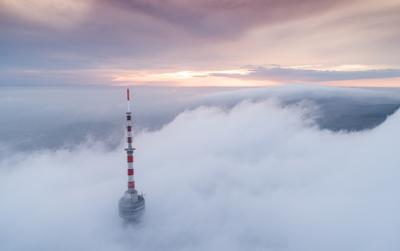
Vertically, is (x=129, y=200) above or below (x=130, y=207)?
above

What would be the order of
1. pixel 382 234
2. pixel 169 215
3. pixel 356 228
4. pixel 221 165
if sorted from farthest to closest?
pixel 221 165
pixel 169 215
pixel 356 228
pixel 382 234

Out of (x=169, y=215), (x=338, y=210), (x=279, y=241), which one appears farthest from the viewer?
(x=169, y=215)

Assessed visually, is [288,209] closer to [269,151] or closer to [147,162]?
[269,151]

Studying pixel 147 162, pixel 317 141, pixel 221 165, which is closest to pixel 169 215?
pixel 221 165

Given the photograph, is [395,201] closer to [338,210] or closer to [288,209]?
[338,210]

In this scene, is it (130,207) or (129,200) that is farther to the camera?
(129,200)

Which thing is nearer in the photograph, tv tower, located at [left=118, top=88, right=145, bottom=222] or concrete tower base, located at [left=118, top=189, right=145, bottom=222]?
tv tower, located at [left=118, top=88, right=145, bottom=222]

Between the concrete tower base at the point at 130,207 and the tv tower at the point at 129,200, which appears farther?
the concrete tower base at the point at 130,207

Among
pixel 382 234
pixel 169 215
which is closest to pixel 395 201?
pixel 382 234

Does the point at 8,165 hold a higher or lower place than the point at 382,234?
lower

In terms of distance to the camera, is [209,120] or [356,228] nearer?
[356,228]

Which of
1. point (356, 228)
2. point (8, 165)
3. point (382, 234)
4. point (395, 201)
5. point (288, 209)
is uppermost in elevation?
point (395, 201)
